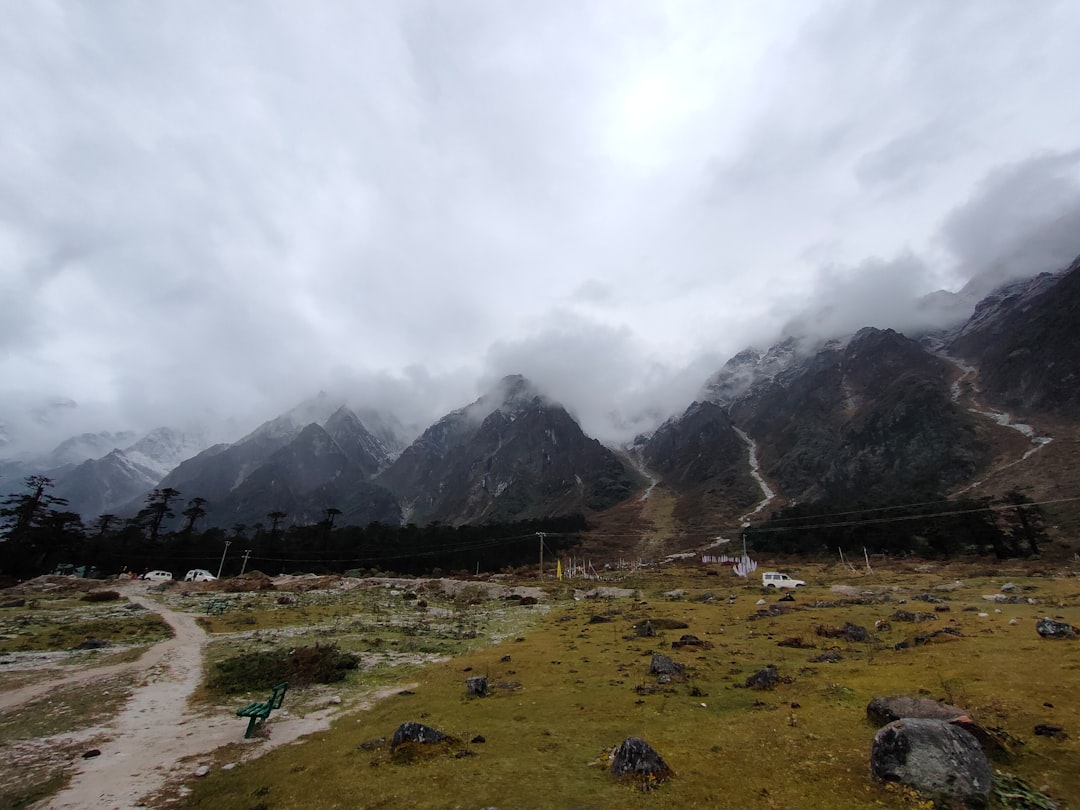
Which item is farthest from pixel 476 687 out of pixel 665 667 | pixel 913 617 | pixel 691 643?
pixel 913 617

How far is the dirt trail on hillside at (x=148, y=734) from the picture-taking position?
514 inches

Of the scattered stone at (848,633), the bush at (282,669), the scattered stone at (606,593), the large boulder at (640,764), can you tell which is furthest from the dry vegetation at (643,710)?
the scattered stone at (606,593)

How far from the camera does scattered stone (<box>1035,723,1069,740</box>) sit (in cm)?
1213

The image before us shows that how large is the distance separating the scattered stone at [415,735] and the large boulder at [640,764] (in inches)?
219

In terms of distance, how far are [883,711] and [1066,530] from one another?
4282 inches

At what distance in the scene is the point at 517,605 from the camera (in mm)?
58938

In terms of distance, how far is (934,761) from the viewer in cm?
1031

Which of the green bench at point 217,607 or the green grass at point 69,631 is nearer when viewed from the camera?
the green grass at point 69,631

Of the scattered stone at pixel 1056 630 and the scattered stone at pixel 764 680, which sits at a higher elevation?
the scattered stone at pixel 1056 630

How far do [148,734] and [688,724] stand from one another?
18.4 metres

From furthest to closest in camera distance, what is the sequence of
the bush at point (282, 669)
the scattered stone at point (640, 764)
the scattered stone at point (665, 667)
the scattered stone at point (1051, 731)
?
the bush at point (282, 669), the scattered stone at point (665, 667), the scattered stone at point (1051, 731), the scattered stone at point (640, 764)

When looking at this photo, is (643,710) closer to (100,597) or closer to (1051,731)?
(1051,731)

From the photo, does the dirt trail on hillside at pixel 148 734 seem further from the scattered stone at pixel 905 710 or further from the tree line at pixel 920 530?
the tree line at pixel 920 530

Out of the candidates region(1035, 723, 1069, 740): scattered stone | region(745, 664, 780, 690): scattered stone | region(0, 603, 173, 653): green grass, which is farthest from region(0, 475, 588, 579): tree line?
region(1035, 723, 1069, 740): scattered stone
